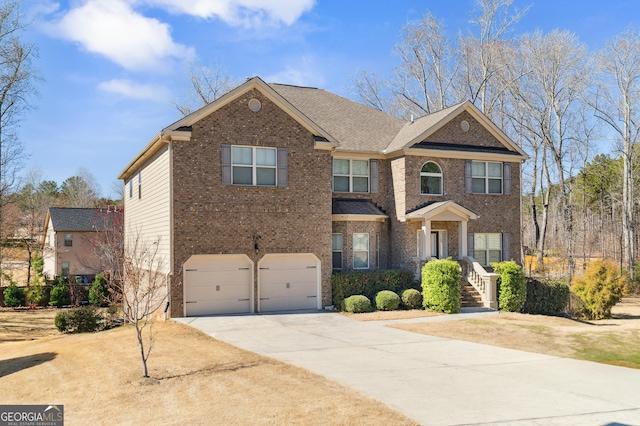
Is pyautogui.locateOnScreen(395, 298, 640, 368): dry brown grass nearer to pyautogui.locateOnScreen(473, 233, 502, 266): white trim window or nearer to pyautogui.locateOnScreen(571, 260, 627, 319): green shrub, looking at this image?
pyautogui.locateOnScreen(473, 233, 502, 266): white trim window

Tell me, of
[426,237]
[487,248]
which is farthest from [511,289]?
[426,237]

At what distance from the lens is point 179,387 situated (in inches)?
436

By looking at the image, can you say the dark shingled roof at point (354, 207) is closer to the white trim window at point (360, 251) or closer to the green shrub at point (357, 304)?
the white trim window at point (360, 251)

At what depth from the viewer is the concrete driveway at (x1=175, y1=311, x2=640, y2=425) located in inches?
370

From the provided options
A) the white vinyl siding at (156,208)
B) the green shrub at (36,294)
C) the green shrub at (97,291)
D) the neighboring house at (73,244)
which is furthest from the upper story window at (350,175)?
the neighboring house at (73,244)

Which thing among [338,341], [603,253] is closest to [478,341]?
[338,341]

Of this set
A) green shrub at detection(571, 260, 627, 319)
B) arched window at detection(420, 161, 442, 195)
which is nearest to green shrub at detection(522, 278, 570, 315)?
green shrub at detection(571, 260, 627, 319)

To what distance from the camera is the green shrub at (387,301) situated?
22.5 metres

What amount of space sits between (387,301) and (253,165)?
7.68 metres

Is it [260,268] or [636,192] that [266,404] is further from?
[636,192]

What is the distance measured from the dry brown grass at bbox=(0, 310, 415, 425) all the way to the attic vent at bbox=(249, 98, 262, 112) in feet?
30.3

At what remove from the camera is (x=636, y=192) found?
49.7 m

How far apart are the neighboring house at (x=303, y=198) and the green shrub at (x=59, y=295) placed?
9351 mm

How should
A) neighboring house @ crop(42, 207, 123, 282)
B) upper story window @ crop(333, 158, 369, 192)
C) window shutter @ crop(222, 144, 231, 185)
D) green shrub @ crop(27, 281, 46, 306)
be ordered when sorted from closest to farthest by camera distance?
window shutter @ crop(222, 144, 231, 185), upper story window @ crop(333, 158, 369, 192), green shrub @ crop(27, 281, 46, 306), neighboring house @ crop(42, 207, 123, 282)
